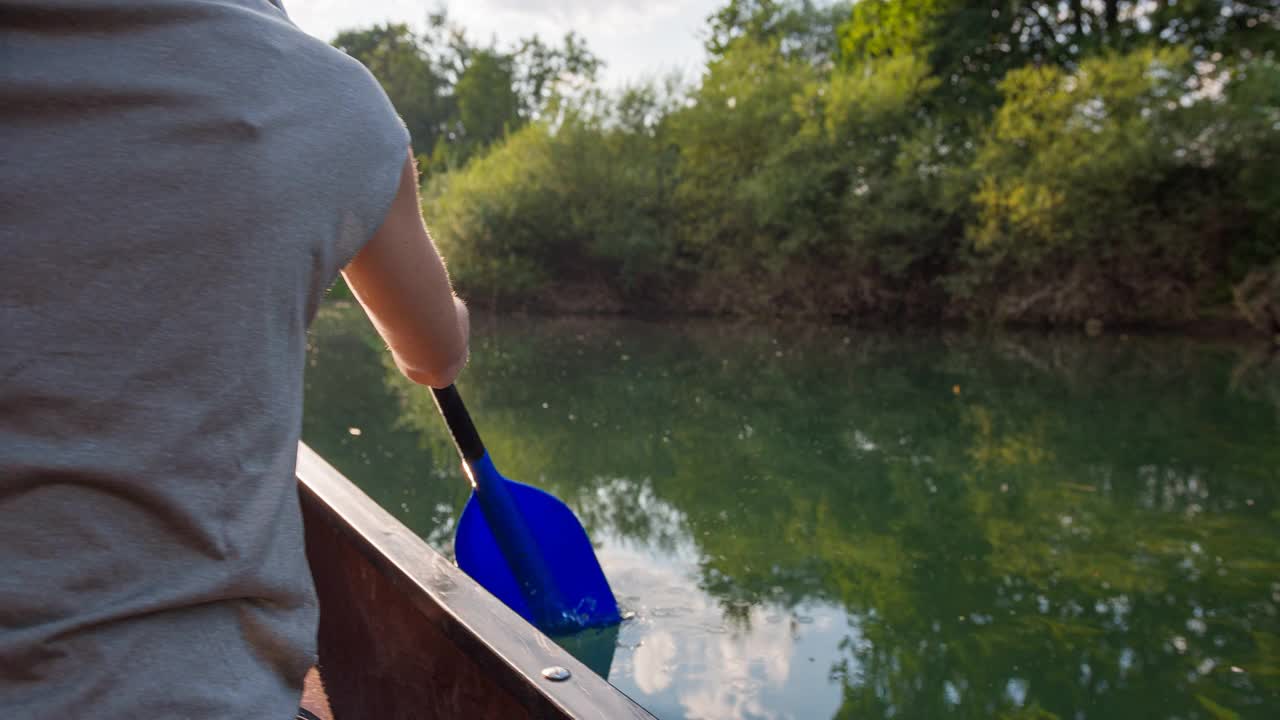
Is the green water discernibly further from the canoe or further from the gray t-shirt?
the gray t-shirt

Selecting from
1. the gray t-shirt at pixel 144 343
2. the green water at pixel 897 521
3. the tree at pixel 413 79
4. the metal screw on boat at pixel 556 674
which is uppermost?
the gray t-shirt at pixel 144 343

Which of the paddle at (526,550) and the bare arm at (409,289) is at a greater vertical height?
the bare arm at (409,289)

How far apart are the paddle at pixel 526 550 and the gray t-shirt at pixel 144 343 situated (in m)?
1.64

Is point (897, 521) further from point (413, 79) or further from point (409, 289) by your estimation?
point (413, 79)

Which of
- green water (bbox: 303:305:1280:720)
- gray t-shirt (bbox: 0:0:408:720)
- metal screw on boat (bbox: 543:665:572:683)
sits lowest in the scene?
green water (bbox: 303:305:1280:720)

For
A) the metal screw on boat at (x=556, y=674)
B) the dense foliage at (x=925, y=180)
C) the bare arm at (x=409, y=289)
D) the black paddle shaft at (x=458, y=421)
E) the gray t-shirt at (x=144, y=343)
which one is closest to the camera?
the gray t-shirt at (x=144, y=343)

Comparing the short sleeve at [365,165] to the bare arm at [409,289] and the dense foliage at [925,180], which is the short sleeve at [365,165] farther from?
the dense foliage at [925,180]

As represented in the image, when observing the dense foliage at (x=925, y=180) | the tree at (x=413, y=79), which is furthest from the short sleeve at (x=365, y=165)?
the tree at (x=413, y=79)

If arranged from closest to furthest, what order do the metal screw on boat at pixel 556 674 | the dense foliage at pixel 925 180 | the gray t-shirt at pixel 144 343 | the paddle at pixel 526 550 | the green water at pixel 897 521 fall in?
the gray t-shirt at pixel 144 343 < the metal screw on boat at pixel 556 674 < the paddle at pixel 526 550 < the green water at pixel 897 521 < the dense foliage at pixel 925 180

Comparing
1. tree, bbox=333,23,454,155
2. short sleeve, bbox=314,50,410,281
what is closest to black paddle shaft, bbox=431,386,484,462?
short sleeve, bbox=314,50,410,281

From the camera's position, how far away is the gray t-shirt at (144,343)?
1.70 feet

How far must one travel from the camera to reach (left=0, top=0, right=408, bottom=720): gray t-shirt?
52 centimetres

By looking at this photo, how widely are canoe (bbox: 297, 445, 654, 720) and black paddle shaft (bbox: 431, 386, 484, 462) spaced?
196mm

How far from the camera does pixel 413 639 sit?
5.42 feet
